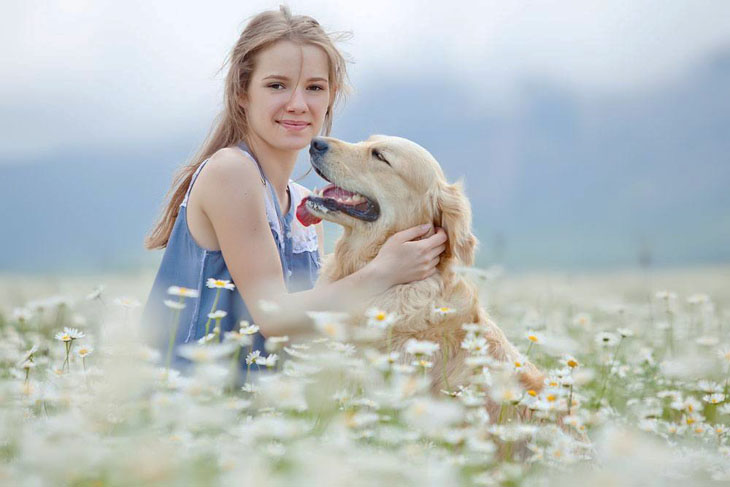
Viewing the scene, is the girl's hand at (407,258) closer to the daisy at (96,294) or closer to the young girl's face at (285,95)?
the young girl's face at (285,95)

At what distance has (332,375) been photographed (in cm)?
282

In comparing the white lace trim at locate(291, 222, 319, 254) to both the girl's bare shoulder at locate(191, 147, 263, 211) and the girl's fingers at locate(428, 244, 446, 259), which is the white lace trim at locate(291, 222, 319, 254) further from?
the girl's fingers at locate(428, 244, 446, 259)

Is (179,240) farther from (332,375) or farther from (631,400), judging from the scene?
(631,400)

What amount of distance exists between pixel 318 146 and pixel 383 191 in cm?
44

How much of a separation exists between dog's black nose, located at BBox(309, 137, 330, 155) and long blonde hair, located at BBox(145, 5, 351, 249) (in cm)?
58

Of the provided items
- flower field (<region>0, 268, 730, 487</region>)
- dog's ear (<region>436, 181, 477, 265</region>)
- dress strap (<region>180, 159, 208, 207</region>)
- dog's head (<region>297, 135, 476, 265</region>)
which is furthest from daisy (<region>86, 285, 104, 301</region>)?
dog's ear (<region>436, 181, 477, 265</region>)

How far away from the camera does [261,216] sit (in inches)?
153

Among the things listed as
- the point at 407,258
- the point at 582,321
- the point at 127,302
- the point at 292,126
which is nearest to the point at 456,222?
the point at 407,258

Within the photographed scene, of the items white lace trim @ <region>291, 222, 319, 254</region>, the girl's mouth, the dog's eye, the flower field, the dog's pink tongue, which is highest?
the girl's mouth

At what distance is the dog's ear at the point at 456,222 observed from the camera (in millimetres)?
3713

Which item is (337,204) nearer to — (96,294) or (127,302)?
(96,294)

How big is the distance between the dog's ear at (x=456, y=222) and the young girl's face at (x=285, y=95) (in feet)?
3.12

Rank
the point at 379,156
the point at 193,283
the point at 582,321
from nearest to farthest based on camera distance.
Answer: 1. the point at 379,156
2. the point at 193,283
3. the point at 582,321

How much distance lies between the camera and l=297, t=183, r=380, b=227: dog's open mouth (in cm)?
387
